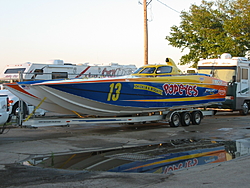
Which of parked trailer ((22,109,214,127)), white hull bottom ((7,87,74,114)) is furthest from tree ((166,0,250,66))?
white hull bottom ((7,87,74,114))

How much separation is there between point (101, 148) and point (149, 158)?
191cm

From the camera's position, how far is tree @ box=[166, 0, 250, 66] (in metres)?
32.5

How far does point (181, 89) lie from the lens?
51.4 feet

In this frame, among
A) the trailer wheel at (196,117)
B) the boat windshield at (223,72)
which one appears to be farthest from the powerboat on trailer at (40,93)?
the boat windshield at (223,72)

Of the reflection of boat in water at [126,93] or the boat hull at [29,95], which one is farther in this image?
the reflection of boat in water at [126,93]

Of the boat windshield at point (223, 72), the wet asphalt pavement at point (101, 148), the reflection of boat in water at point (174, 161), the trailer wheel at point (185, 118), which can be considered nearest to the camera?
the wet asphalt pavement at point (101, 148)

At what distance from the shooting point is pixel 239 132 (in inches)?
551

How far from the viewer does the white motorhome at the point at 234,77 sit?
67.5 ft

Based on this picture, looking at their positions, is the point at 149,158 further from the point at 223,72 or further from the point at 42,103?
the point at 223,72

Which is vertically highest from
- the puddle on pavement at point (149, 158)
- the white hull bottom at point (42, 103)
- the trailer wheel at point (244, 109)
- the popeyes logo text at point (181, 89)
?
the popeyes logo text at point (181, 89)

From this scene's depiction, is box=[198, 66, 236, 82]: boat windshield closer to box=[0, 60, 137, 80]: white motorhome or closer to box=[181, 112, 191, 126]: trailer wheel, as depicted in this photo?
box=[181, 112, 191, 126]: trailer wheel

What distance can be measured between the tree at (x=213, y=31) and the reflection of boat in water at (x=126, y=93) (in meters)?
17.3

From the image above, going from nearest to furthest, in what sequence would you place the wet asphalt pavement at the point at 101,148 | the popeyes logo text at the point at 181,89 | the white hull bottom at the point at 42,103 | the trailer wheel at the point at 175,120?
the wet asphalt pavement at the point at 101,148 → the white hull bottom at the point at 42,103 → the popeyes logo text at the point at 181,89 → the trailer wheel at the point at 175,120

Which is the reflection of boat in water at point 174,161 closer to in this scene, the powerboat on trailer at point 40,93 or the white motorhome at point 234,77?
the powerboat on trailer at point 40,93
